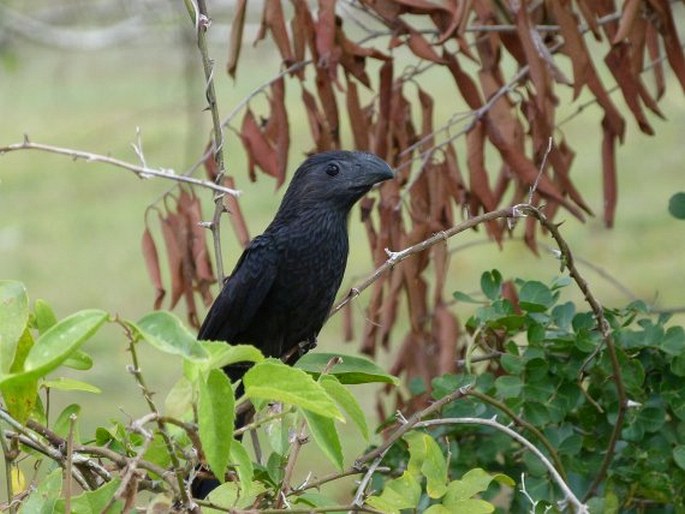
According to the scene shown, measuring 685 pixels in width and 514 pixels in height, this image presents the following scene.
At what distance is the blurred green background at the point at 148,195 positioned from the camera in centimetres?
788

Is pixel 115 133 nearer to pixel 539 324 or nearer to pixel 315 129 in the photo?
pixel 315 129

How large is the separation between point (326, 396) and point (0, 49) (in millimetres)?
6147

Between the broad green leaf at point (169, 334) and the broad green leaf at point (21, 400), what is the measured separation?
0.28 m

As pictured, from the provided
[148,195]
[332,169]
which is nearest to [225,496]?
[332,169]

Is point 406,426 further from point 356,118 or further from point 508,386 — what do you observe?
point 356,118

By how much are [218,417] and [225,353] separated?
7cm

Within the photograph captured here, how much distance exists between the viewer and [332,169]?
2.99 metres

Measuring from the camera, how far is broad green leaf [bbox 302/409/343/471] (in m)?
1.62

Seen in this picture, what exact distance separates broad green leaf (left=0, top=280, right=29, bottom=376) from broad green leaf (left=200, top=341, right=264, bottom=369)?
220 millimetres

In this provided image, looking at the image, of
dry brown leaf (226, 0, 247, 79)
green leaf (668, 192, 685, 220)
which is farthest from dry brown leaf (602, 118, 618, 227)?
dry brown leaf (226, 0, 247, 79)

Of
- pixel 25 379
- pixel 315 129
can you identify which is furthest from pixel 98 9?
pixel 25 379

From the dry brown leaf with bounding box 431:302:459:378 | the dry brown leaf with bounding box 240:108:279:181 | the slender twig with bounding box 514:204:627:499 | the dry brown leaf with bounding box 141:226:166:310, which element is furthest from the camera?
the dry brown leaf with bounding box 431:302:459:378

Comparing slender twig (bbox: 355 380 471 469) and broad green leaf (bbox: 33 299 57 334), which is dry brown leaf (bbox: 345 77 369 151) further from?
broad green leaf (bbox: 33 299 57 334)

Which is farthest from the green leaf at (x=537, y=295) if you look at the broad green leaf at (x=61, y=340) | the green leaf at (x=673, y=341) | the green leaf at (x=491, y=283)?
the broad green leaf at (x=61, y=340)
